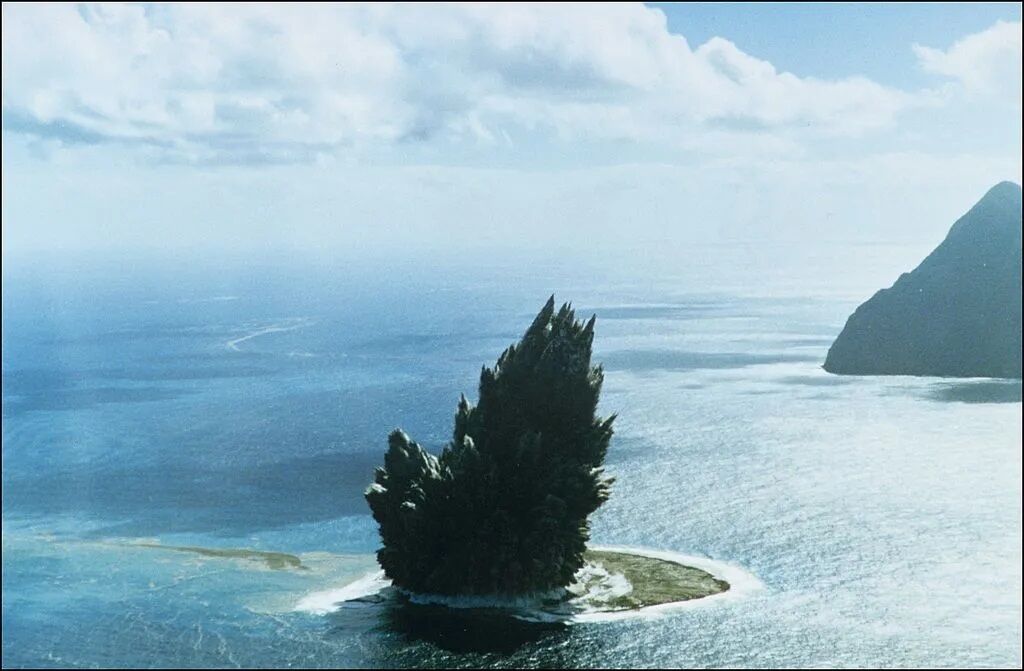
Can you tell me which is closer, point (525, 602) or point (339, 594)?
point (525, 602)

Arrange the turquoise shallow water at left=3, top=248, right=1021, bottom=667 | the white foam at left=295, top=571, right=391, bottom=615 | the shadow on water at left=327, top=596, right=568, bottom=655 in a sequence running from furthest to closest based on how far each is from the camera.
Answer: the white foam at left=295, top=571, right=391, bottom=615 → the shadow on water at left=327, top=596, right=568, bottom=655 → the turquoise shallow water at left=3, top=248, right=1021, bottom=667

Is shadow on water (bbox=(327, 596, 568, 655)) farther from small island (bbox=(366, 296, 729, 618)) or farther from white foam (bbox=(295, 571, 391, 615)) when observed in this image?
small island (bbox=(366, 296, 729, 618))

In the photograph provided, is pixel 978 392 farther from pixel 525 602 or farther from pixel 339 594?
pixel 339 594

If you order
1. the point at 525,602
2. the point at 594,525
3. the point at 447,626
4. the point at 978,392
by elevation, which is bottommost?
the point at 447,626

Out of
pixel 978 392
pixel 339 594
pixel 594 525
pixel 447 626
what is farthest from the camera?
pixel 978 392

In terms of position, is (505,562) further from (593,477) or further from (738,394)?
(738,394)

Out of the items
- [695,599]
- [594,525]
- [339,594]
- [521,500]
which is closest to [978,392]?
[594,525]

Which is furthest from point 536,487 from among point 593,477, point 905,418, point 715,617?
point 905,418

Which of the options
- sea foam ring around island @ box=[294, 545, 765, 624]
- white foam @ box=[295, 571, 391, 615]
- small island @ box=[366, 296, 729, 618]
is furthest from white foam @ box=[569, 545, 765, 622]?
white foam @ box=[295, 571, 391, 615]
